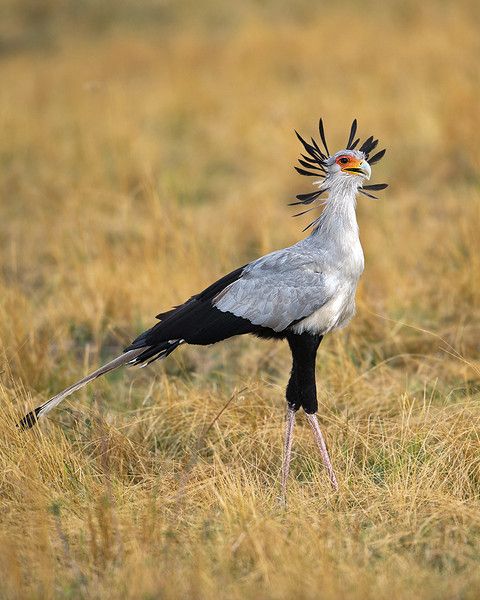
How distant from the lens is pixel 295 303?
3738 millimetres

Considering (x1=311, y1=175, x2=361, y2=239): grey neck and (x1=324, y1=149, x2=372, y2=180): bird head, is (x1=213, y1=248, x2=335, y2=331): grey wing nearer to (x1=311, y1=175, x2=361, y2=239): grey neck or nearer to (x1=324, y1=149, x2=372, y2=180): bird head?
(x1=311, y1=175, x2=361, y2=239): grey neck

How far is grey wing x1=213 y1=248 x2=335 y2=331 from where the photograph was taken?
373cm

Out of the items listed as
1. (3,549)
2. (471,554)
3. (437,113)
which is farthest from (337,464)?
(437,113)

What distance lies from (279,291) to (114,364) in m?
0.71

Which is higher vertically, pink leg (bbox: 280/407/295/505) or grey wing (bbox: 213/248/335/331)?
grey wing (bbox: 213/248/335/331)

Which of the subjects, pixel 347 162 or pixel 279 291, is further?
pixel 347 162

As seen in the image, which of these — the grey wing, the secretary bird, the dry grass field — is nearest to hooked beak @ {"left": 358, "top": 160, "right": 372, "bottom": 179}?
the secretary bird

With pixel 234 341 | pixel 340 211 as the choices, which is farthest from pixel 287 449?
pixel 234 341

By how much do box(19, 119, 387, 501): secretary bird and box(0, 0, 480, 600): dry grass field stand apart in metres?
0.24

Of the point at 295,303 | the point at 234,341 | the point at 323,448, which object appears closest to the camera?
the point at 295,303

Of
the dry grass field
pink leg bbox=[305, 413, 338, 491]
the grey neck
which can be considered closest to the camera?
the dry grass field

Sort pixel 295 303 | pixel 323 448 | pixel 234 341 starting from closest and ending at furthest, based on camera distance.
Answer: pixel 295 303 < pixel 323 448 < pixel 234 341

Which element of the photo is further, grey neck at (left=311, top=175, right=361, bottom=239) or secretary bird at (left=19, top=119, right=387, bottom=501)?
grey neck at (left=311, top=175, right=361, bottom=239)

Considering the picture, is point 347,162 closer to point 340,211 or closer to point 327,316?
point 340,211
